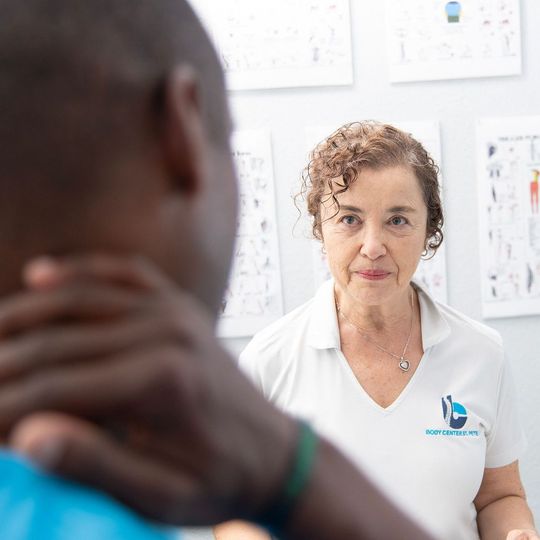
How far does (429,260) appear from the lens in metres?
2.16

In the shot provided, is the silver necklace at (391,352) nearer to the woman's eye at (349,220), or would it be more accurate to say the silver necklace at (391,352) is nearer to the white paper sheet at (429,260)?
the woman's eye at (349,220)

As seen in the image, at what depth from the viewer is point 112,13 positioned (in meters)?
0.38

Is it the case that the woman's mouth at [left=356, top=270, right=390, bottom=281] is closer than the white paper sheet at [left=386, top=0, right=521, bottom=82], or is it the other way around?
the woman's mouth at [left=356, top=270, right=390, bottom=281]

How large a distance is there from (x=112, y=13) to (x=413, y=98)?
187 centimetres

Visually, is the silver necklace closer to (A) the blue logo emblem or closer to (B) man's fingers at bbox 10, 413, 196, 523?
(A) the blue logo emblem

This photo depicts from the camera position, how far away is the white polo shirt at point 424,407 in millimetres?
1462

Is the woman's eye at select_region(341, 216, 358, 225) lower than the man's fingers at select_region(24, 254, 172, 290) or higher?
lower

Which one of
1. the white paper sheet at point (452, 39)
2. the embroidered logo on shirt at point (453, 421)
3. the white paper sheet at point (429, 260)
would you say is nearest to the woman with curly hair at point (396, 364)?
the embroidered logo on shirt at point (453, 421)

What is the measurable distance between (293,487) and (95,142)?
0.19m

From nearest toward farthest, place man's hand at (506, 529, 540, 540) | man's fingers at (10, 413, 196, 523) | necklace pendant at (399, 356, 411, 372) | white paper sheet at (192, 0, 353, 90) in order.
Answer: man's fingers at (10, 413, 196, 523)
man's hand at (506, 529, 540, 540)
necklace pendant at (399, 356, 411, 372)
white paper sheet at (192, 0, 353, 90)

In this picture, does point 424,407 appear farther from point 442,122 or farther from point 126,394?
point 126,394

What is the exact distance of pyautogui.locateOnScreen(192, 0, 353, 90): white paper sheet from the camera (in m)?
2.10

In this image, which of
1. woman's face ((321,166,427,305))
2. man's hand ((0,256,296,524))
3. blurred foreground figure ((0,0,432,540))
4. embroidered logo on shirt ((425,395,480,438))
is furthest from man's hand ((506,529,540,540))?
man's hand ((0,256,296,524))

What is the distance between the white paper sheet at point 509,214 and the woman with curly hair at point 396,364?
605 millimetres
